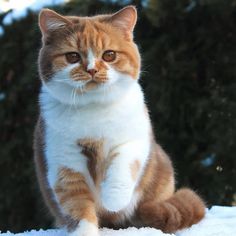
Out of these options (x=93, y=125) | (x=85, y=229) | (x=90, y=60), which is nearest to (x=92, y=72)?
(x=90, y=60)

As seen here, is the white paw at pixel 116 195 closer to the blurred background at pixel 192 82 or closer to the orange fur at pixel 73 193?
the orange fur at pixel 73 193

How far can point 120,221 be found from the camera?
6.55ft

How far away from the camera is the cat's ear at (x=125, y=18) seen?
191 cm

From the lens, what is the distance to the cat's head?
175 centimetres

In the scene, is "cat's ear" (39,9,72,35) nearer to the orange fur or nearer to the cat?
the cat

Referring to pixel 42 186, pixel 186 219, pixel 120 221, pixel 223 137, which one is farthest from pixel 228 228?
pixel 223 137

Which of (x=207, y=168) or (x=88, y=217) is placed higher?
(x=88, y=217)

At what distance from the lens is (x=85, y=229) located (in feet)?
5.70

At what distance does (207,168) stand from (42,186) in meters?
1.13

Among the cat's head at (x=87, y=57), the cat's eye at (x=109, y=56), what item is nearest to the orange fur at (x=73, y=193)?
the cat's head at (x=87, y=57)

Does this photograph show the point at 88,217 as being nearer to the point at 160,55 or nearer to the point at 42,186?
the point at 42,186

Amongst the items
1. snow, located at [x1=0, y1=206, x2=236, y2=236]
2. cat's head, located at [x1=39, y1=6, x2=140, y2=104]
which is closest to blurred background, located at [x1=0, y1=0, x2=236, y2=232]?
snow, located at [x1=0, y1=206, x2=236, y2=236]

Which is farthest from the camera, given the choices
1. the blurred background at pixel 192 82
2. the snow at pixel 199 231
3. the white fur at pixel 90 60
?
the blurred background at pixel 192 82

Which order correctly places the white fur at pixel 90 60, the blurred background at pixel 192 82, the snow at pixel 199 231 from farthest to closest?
the blurred background at pixel 192 82 → the snow at pixel 199 231 → the white fur at pixel 90 60
